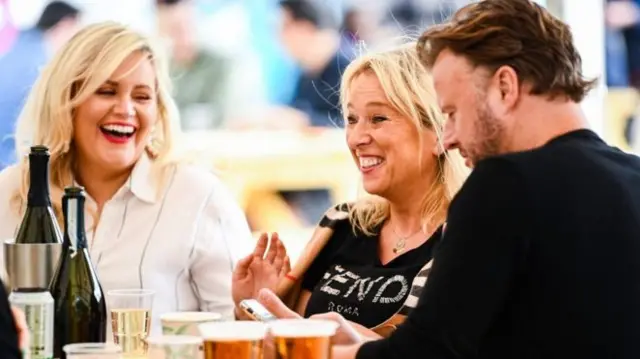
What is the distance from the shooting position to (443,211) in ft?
8.03

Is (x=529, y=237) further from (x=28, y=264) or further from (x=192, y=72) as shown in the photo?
(x=192, y=72)

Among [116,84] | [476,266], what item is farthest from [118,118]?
[476,266]

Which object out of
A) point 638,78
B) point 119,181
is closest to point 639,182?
point 119,181

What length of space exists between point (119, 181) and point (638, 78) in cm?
240

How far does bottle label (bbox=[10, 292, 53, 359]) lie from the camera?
1.80 meters

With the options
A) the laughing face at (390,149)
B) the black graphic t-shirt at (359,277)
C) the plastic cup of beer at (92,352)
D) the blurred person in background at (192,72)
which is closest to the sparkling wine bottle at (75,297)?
the plastic cup of beer at (92,352)

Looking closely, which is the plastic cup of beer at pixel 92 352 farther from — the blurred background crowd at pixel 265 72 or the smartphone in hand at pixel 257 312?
the blurred background crowd at pixel 265 72

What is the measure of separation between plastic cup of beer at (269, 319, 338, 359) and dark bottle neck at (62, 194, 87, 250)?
529 mm

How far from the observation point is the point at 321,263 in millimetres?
2562

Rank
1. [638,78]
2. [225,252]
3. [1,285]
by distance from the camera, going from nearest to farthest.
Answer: [1,285] → [225,252] → [638,78]

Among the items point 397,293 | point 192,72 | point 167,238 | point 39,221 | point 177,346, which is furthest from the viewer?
point 192,72

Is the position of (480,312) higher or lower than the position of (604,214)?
lower

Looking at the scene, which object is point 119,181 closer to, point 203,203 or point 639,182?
point 203,203

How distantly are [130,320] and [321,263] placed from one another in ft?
2.15
